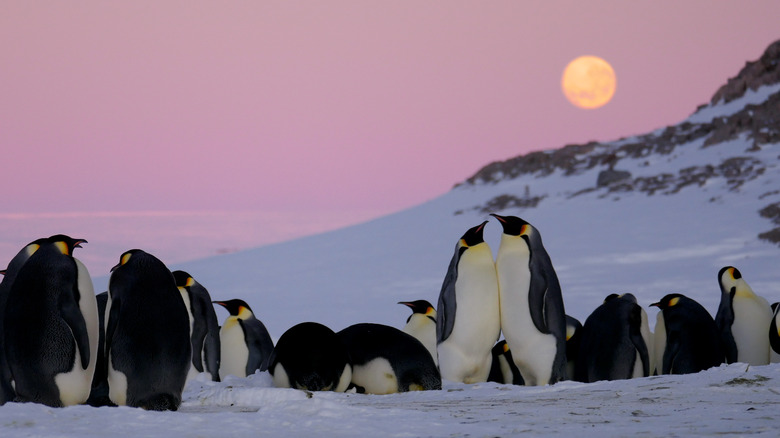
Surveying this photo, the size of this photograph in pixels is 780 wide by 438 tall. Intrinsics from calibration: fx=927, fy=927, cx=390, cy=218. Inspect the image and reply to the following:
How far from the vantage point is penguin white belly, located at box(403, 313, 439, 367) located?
7.91 meters

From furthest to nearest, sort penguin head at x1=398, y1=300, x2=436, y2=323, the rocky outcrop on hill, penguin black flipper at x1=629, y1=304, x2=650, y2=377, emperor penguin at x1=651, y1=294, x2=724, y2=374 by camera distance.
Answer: the rocky outcrop on hill, penguin head at x1=398, y1=300, x2=436, y2=323, emperor penguin at x1=651, y1=294, x2=724, y2=374, penguin black flipper at x1=629, y1=304, x2=650, y2=377

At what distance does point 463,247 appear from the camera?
7148 mm

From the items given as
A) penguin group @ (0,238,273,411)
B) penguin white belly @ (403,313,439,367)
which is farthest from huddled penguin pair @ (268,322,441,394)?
penguin white belly @ (403,313,439,367)

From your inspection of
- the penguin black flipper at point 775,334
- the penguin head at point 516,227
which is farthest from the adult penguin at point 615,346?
the penguin black flipper at point 775,334

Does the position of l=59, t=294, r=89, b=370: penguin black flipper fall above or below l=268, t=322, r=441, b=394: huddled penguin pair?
above

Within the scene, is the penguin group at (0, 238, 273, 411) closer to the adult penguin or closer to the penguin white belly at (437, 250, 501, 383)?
the penguin white belly at (437, 250, 501, 383)

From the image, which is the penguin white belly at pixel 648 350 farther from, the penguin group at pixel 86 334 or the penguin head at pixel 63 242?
the penguin head at pixel 63 242

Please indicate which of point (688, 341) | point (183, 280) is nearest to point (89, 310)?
point (183, 280)

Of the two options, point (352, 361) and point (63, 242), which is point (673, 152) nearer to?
point (352, 361)

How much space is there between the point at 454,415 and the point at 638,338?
10.8ft

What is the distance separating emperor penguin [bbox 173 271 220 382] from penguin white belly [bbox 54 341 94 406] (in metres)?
2.88

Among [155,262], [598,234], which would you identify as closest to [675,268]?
[598,234]

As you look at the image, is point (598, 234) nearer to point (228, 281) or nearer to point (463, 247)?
point (228, 281)

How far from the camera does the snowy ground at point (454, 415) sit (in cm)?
360
